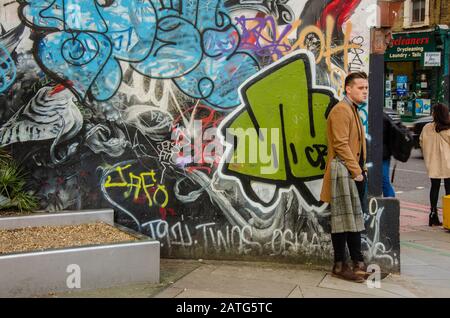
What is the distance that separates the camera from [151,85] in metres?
5.92

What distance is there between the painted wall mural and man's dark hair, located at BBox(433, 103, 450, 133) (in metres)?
3.53

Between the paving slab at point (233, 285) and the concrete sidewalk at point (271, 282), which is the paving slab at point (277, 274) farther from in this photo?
the paving slab at point (233, 285)

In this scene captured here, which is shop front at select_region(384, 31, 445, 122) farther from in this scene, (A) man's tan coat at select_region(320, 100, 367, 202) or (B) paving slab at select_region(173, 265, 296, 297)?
(B) paving slab at select_region(173, 265, 296, 297)

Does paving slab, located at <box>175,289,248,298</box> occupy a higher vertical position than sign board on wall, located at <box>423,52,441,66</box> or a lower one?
lower

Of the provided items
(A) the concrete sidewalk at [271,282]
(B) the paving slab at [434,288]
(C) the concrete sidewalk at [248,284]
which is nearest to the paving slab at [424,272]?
(A) the concrete sidewalk at [271,282]

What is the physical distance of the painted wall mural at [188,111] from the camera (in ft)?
19.2

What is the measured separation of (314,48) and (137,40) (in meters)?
1.87

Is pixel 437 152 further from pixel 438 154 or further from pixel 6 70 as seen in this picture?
pixel 6 70

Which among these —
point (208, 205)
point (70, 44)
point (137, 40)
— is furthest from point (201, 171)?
point (70, 44)

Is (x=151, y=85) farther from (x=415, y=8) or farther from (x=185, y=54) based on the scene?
(x=415, y=8)

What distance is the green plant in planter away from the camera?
5.81m

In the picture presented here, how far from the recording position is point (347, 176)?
540 cm

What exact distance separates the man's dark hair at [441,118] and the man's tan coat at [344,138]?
378cm

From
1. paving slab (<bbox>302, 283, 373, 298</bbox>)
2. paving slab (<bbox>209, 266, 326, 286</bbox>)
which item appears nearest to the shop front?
paving slab (<bbox>209, 266, 326, 286</bbox>)
